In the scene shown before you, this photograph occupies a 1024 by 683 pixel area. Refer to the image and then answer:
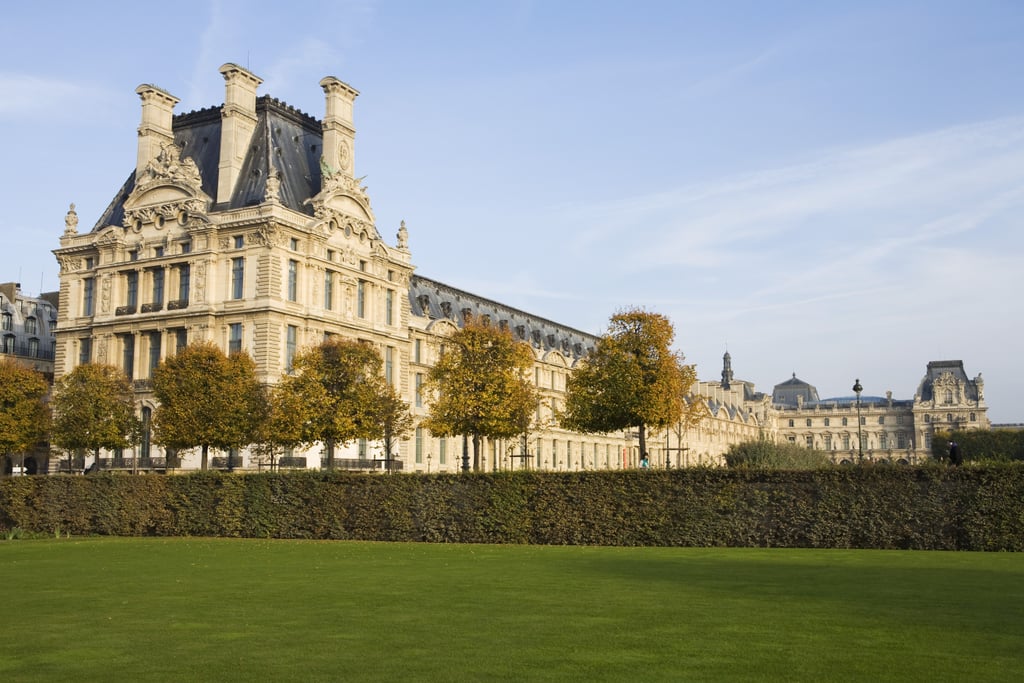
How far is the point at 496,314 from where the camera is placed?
111562mm

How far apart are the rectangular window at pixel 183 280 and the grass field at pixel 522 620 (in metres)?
42.8

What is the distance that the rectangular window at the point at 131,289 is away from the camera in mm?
72688

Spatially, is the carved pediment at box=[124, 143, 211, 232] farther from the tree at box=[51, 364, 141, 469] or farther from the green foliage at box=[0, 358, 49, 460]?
the green foliage at box=[0, 358, 49, 460]

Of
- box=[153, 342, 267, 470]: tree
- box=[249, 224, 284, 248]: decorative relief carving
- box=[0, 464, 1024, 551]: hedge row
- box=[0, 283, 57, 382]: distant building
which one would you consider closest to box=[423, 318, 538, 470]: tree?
box=[153, 342, 267, 470]: tree

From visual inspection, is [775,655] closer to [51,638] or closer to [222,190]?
[51,638]

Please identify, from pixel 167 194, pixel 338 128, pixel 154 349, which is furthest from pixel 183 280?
pixel 338 128

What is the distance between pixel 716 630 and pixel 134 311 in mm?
63349

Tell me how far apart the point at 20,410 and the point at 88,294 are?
13099 mm

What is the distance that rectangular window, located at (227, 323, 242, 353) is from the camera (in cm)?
6788

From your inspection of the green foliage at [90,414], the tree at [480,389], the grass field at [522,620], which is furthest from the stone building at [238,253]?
the grass field at [522,620]

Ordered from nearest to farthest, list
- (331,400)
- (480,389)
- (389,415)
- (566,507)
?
(566,507), (331,400), (389,415), (480,389)

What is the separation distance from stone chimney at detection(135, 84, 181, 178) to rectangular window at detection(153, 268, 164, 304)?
7.78m

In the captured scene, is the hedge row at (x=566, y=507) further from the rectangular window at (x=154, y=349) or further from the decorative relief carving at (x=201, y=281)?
the decorative relief carving at (x=201, y=281)

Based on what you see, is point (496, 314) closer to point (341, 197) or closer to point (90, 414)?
point (341, 197)
